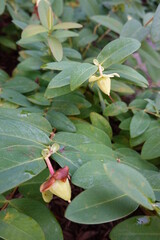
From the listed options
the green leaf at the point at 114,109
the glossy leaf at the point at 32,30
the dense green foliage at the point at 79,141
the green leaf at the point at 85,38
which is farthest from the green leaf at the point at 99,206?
the green leaf at the point at 85,38

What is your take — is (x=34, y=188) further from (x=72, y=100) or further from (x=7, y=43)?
(x=7, y=43)

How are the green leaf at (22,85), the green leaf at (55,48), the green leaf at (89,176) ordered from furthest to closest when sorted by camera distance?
the green leaf at (22,85), the green leaf at (55,48), the green leaf at (89,176)

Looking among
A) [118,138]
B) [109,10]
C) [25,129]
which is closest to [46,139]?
[25,129]

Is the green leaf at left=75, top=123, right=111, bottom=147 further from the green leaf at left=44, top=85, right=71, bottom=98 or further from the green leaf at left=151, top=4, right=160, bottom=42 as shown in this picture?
Answer: the green leaf at left=151, top=4, right=160, bottom=42

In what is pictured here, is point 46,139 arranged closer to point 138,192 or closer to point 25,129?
point 25,129

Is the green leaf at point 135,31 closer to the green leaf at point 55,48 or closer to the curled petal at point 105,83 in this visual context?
the green leaf at point 55,48
